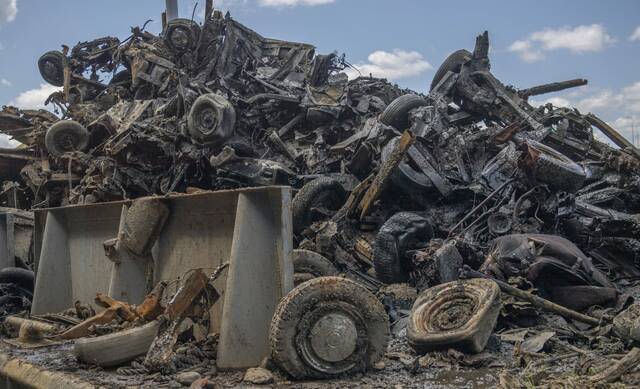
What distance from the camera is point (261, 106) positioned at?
32.2ft

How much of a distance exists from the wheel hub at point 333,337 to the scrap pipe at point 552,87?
8885 millimetres

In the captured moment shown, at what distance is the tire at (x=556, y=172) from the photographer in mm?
5461

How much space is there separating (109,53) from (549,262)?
40.9 ft

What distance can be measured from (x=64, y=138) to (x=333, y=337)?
27.8 feet

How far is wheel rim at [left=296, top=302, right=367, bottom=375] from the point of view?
2.71 m

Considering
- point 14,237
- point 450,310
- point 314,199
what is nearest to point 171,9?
point 314,199

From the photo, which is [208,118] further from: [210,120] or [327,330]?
[327,330]

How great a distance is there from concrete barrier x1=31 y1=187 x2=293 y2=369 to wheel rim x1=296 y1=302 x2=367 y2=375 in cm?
27

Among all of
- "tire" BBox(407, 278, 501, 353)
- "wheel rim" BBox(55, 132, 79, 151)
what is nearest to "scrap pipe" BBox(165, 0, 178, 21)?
"wheel rim" BBox(55, 132, 79, 151)

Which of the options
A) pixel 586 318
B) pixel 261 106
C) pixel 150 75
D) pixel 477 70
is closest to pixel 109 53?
pixel 150 75

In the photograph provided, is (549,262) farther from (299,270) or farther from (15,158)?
(15,158)

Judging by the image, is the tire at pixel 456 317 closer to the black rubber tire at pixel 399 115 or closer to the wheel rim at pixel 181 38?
the black rubber tire at pixel 399 115

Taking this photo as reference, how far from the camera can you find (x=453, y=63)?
33.9 ft

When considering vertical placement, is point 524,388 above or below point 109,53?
below
